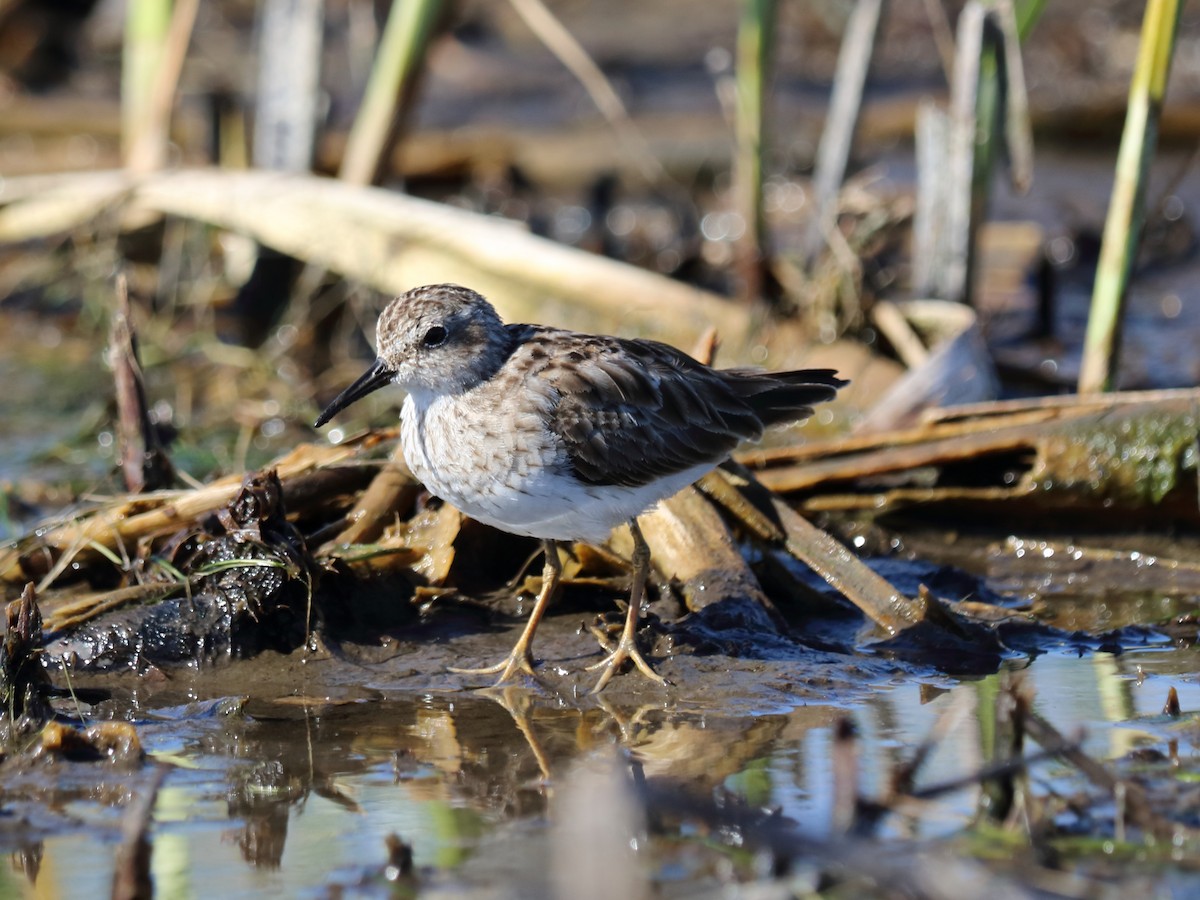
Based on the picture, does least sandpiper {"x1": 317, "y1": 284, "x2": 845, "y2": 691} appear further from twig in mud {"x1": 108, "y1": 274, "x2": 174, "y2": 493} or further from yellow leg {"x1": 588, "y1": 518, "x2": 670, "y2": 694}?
twig in mud {"x1": 108, "y1": 274, "x2": 174, "y2": 493}

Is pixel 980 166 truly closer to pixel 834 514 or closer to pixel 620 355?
pixel 834 514

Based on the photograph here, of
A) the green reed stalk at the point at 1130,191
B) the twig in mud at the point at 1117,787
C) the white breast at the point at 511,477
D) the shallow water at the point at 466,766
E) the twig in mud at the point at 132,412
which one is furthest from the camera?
the green reed stalk at the point at 1130,191

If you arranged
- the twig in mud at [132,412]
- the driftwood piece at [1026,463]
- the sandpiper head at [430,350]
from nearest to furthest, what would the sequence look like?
the sandpiper head at [430,350] < the twig in mud at [132,412] < the driftwood piece at [1026,463]

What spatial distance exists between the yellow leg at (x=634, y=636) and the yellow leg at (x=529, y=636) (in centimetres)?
23

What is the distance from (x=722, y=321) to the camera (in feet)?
26.2

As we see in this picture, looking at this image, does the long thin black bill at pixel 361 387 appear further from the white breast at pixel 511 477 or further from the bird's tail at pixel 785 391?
the bird's tail at pixel 785 391

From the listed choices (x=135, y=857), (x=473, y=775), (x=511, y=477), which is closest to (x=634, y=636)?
(x=511, y=477)

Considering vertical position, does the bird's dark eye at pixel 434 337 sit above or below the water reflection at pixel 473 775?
above

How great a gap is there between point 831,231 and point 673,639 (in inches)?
131

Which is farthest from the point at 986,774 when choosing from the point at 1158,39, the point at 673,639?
the point at 1158,39

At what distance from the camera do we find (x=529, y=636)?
548 centimetres

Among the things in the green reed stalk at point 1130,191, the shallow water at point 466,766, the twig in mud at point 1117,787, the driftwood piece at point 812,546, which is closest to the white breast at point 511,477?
the shallow water at point 466,766

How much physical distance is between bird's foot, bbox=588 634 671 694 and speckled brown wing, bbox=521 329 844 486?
1.80 feet

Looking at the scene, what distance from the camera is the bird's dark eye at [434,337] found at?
5.38 meters
